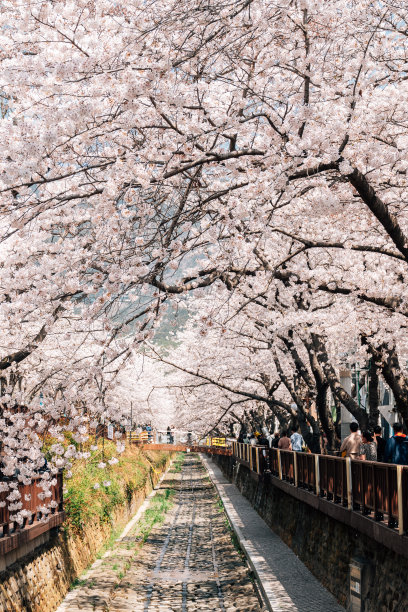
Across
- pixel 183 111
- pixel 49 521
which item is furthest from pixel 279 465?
pixel 183 111

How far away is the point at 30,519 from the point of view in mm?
13031

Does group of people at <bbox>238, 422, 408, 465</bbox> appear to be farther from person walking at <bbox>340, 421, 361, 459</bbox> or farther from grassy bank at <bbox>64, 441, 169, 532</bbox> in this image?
grassy bank at <bbox>64, 441, 169, 532</bbox>

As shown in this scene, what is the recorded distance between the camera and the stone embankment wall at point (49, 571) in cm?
1145

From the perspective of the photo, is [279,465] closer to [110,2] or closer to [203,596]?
[203,596]

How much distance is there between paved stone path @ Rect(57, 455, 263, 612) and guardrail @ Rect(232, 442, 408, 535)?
2.59m

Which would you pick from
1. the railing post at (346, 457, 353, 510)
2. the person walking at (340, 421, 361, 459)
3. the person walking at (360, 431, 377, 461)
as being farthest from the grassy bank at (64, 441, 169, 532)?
the person walking at (360, 431, 377, 461)

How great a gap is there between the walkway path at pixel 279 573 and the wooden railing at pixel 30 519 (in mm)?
4081

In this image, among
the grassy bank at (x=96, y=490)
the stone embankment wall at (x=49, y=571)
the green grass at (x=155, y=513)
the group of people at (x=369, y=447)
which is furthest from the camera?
the green grass at (x=155, y=513)

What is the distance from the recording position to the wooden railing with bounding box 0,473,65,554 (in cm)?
1095

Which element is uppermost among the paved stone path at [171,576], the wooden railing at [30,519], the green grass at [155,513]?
the wooden railing at [30,519]

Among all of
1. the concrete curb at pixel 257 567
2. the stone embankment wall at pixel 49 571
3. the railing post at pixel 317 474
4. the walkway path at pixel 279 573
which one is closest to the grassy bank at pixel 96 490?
the stone embankment wall at pixel 49 571

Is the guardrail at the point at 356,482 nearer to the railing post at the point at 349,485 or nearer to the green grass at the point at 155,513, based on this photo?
the railing post at the point at 349,485

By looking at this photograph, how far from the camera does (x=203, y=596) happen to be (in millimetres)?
17234

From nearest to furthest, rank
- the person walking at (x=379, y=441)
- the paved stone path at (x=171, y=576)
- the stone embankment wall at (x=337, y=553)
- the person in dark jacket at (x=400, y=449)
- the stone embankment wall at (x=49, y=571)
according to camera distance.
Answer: the stone embankment wall at (x=337, y=553), the stone embankment wall at (x=49, y=571), the person in dark jacket at (x=400, y=449), the person walking at (x=379, y=441), the paved stone path at (x=171, y=576)
